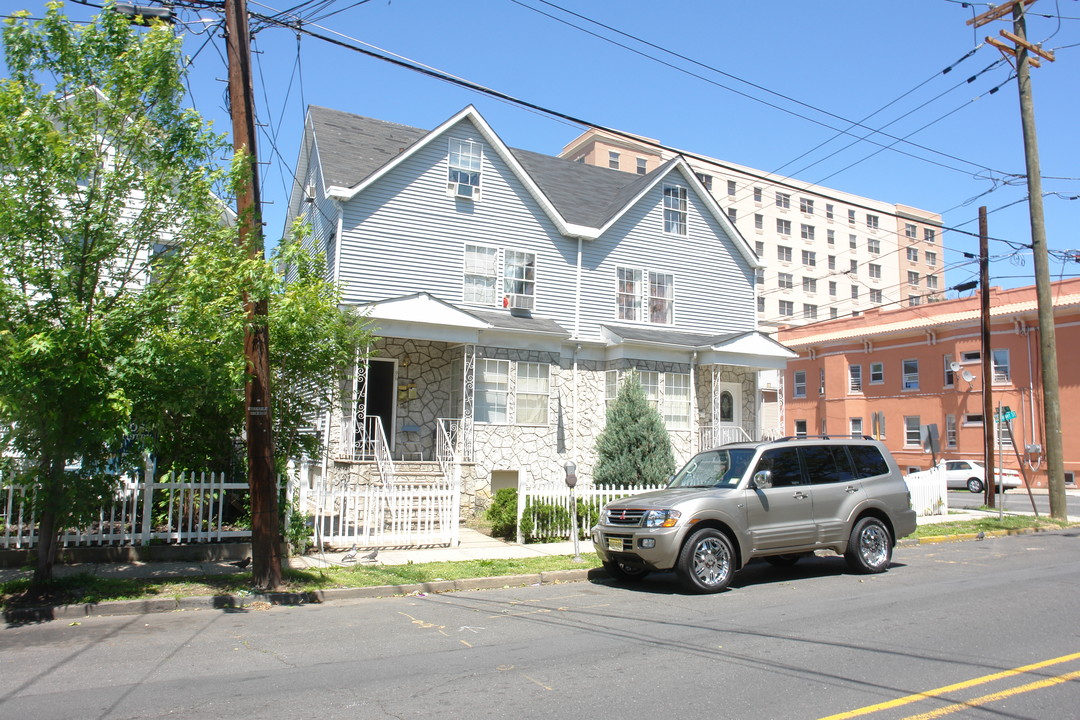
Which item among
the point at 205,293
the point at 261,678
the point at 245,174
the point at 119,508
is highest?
the point at 245,174

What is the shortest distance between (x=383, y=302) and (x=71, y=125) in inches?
321

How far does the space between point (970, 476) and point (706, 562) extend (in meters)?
28.8

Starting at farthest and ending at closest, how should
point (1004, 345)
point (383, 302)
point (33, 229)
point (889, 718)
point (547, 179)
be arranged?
point (1004, 345) < point (547, 179) < point (383, 302) < point (33, 229) < point (889, 718)

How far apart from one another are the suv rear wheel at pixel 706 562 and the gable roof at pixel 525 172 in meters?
11.7

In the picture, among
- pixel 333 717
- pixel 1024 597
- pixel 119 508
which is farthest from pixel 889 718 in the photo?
pixel 119 508

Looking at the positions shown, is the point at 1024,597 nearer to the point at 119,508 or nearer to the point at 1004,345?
the point at 119,508

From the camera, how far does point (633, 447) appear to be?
18.5 meters

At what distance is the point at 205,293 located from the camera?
8.87 m

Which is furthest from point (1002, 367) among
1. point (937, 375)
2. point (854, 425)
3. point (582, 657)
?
point (582, 657)

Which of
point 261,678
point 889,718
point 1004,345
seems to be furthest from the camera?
point 1004,345

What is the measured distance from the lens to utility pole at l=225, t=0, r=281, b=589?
964 cm

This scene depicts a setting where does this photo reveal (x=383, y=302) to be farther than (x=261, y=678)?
Yes

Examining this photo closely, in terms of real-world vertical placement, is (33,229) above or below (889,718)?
above

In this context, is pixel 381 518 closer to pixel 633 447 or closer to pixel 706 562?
pixel 706 562
